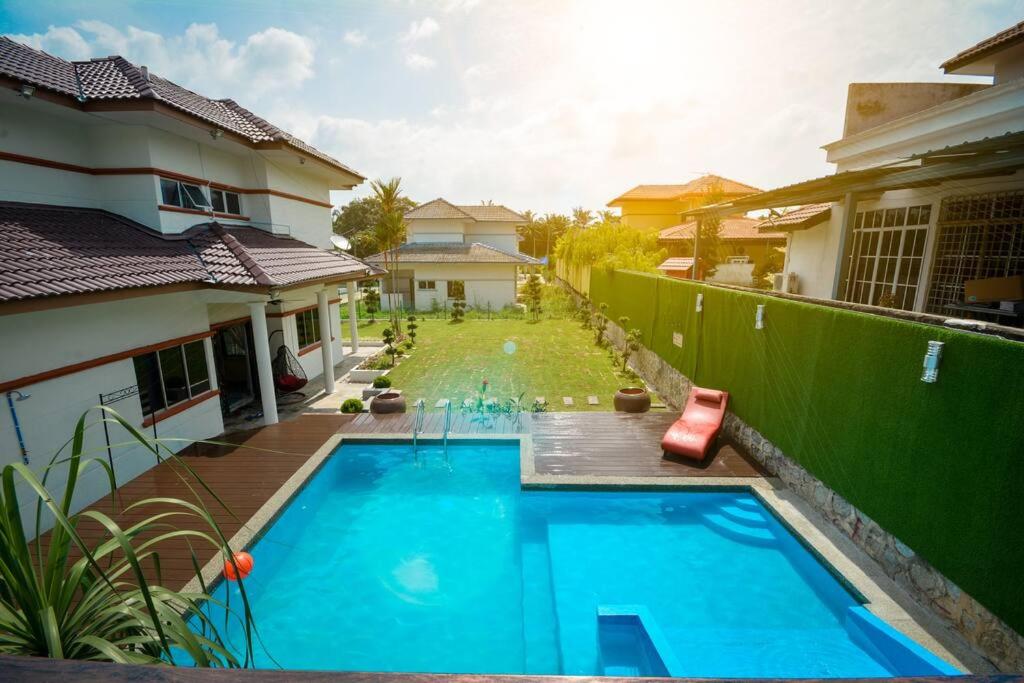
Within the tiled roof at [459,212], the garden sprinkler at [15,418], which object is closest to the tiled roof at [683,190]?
the tiled roof at [459,212]

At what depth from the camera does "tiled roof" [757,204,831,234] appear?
14625 mm

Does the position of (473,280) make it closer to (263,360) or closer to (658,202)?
(263,360)

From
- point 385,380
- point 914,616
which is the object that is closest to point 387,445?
point 385,380

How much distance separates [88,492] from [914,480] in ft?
39.2

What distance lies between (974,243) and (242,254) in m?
16.6

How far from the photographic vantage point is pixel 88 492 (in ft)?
24.9

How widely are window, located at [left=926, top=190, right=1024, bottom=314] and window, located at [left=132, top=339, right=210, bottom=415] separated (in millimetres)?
16643

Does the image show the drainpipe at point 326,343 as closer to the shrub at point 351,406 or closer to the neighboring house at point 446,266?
the shrub at point 351,406

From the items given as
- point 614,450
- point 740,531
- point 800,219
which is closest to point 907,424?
point 740,531

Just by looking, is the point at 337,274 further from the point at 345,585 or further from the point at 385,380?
the point at 345,585

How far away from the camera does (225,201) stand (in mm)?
12742

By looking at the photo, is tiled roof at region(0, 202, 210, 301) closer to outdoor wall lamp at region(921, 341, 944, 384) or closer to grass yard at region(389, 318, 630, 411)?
grass yard at region(389, 318, 630, 411)

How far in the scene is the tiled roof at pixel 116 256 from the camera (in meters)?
6.54

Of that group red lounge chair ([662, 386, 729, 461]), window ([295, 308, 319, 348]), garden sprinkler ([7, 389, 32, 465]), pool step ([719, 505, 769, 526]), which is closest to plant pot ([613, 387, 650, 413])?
red lounge chair ([662, 386, 729, 461])
